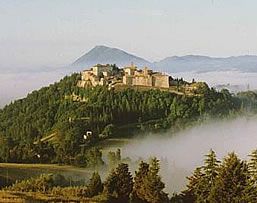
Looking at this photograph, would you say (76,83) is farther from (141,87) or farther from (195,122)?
(195,122)

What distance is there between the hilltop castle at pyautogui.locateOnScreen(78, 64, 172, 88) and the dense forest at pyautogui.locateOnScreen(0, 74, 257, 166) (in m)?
4.05

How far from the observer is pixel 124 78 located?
140125mm

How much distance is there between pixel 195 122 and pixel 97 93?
22.7 metres

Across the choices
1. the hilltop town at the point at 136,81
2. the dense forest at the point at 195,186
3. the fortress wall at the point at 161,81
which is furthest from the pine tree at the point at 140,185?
the fortress wall at the point at 161,81

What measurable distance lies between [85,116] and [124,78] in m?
26.0

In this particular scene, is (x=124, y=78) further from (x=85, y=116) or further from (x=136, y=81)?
(x=85, y=116)

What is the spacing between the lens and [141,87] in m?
134

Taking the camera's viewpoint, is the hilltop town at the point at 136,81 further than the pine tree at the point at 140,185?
Yes

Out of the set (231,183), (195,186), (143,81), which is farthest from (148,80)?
(231,183)

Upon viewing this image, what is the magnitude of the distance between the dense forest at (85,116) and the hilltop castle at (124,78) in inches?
159

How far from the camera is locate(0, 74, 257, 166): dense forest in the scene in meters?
90.9

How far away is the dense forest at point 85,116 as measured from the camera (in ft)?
298

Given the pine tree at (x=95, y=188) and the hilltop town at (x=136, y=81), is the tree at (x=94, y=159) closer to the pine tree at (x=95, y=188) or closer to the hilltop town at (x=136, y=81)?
the pine tree at (x=95, y=188)

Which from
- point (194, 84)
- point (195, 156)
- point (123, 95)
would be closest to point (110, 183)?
point (195, 156)
